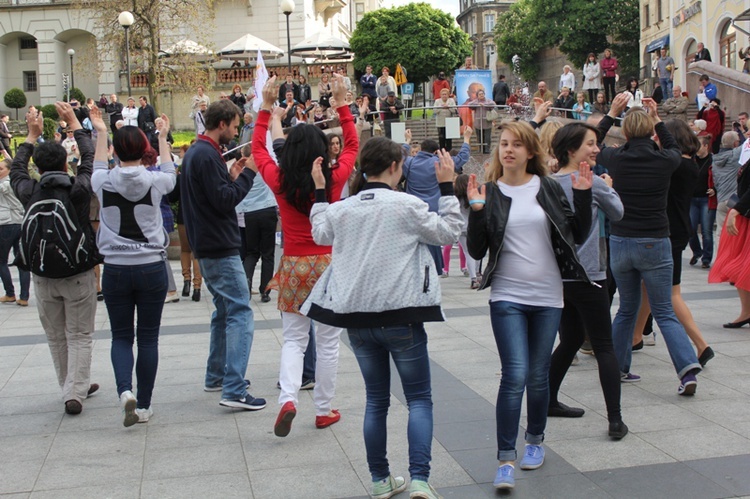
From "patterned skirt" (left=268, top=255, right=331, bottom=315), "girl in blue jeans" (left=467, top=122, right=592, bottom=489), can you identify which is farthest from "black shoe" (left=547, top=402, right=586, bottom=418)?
"patterned skirt" (left=268, top=255, right=331, bottom=315)

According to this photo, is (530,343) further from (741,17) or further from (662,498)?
(741,17)

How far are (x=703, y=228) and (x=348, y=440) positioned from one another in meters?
9.68

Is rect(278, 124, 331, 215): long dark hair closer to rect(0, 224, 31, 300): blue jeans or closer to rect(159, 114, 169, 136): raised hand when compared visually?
rect(159, 114, 169, 136): raised hand

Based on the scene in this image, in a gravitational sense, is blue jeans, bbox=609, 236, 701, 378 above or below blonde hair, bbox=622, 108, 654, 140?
below

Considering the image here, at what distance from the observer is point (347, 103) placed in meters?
5.56

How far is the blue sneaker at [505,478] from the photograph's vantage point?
14.7 ft

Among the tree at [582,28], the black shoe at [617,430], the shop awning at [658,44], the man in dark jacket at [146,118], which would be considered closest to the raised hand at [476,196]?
the black shoe at [617,430]

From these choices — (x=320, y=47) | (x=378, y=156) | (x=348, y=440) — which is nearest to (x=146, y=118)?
(x=320, y=47)

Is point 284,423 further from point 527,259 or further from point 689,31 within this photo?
point 689,31

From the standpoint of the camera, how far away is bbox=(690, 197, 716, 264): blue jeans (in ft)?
42.9

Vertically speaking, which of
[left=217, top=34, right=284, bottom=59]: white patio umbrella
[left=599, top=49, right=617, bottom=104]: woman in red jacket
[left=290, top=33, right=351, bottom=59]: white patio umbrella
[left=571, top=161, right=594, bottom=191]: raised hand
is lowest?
[left=571, top=161, right=594, bottom=191]: raised hand

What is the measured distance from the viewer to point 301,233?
556cm

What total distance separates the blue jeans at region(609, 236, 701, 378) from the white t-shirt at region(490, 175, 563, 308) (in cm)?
171

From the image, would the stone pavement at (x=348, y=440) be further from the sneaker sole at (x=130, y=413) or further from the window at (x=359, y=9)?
the window at (x=359, y=9)
